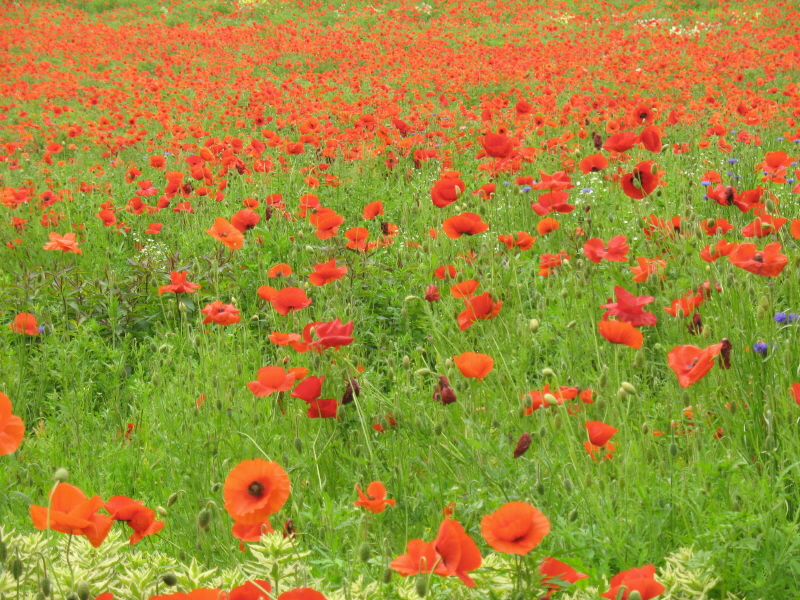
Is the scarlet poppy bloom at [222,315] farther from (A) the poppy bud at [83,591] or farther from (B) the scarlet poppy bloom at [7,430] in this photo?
(A) the poppy bud at [83,591]

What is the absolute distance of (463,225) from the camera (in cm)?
241

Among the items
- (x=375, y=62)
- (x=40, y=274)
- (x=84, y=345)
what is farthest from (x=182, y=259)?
(x=375, y=62)

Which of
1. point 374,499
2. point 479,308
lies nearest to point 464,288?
point 479,308

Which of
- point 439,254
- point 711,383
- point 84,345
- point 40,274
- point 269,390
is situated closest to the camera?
point 269,390

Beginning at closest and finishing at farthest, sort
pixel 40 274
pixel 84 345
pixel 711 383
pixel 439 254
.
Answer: pixel 711 383 → pixel 84 345 → pixel 439 254 → pixel 40 274

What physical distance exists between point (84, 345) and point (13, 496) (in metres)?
1.12

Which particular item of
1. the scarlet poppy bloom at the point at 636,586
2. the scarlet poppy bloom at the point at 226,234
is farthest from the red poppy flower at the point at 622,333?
the scarlet poppy bloom at the point at 226,234

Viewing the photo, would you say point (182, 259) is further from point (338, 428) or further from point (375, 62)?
point (375, 62)

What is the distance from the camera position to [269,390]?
5.77ft

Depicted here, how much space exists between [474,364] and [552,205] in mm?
1071

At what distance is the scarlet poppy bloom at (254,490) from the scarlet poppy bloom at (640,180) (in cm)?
157

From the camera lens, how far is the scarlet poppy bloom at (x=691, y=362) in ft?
4.77

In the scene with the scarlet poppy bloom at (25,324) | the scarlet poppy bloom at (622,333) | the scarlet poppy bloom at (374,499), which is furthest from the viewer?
the scarlet poppy bloom at (25,324)

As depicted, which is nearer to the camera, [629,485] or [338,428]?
[629,485]
